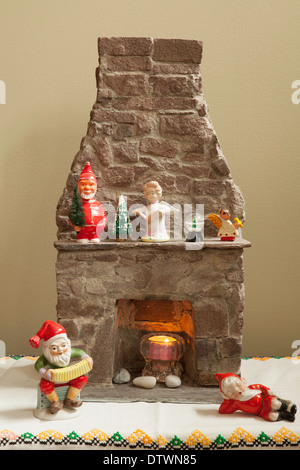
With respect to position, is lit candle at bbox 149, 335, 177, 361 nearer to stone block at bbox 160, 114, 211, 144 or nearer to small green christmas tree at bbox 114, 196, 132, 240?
small green christmas tree at bbox 114, 196, 132, 240

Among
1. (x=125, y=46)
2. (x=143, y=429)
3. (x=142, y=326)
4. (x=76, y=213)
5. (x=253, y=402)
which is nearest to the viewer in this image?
(x=143, y=429)

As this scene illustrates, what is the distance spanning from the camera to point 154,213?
331cm

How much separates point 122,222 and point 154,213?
212 mm

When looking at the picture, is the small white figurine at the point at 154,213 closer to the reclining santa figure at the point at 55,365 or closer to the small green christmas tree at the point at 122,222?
the small green christmas tree at the point at 122,222

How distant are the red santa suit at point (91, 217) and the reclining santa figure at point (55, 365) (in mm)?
636

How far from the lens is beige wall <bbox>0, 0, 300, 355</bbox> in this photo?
162 inches

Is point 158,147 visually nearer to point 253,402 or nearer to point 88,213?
point 88,213

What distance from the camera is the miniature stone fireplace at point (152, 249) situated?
3258 mm

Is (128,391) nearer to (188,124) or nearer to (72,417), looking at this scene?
(72,417)

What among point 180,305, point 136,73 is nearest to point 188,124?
point 136,73

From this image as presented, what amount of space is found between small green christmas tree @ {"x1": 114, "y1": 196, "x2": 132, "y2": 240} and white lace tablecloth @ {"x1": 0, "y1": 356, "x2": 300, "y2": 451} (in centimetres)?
103

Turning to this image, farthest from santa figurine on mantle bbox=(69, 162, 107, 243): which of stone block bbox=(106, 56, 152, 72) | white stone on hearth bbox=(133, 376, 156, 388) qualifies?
white stone on hearth bbox=(133, 376, 156, 388)

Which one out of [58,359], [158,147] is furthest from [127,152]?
[58,359]

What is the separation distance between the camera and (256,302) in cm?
431
